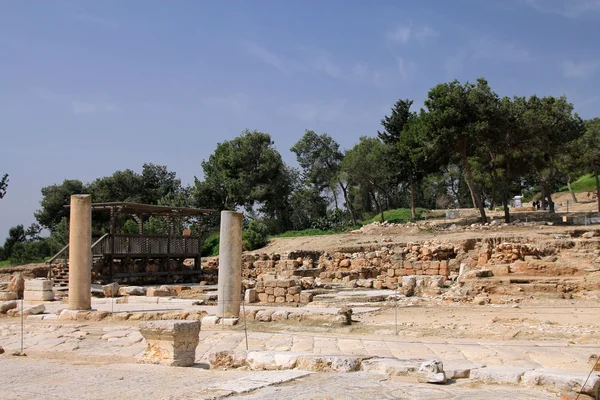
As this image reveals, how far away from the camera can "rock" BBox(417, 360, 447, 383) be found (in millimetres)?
6609

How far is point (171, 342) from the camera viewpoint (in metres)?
8.40

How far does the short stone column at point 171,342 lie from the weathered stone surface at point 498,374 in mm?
3853

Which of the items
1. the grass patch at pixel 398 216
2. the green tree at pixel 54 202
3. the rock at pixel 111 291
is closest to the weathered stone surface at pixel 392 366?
the rock at pixel 111 291

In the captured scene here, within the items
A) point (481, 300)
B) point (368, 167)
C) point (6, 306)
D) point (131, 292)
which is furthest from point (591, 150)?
point (6, 306)

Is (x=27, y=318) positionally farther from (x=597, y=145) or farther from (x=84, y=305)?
(x=597, y=145)

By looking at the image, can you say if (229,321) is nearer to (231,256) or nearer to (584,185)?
(231,256)

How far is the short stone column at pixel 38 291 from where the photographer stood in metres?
18.5

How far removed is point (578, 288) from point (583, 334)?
6625 mm

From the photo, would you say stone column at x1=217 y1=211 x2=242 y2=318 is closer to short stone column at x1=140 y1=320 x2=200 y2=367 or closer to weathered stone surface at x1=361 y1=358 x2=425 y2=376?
short stone column at x1=140 y1=320 x2=200 y2=367

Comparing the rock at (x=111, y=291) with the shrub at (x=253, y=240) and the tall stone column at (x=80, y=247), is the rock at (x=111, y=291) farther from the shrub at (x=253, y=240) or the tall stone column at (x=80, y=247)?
the shrub at (x=253, y=240)

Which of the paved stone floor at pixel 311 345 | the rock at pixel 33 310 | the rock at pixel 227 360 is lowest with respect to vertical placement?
the paved stone floor at pixel 311 345

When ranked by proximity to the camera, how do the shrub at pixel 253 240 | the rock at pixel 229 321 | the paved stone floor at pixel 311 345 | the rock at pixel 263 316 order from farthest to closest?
1. the shrub at pixel 253 240
2. the rock at pixel 263 316
3. the rock at pixel 229 321
4. the paved stone floor at pixel 311 345

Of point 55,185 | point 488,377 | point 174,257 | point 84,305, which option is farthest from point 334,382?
point 55,185

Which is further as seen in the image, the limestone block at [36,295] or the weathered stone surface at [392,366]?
the limestone block at [36,295]
